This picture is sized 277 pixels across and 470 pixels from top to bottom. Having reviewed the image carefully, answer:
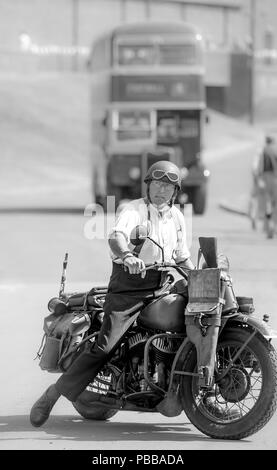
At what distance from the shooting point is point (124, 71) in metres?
31.2

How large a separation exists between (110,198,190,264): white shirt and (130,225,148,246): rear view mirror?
0.02 metres

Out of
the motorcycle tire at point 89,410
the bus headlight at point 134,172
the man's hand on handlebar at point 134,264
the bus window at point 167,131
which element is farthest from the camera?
the bus window at point 167,131

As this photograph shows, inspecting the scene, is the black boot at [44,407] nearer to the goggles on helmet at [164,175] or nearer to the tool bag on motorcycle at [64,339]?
the tool bag on motorcycle at [64,339]

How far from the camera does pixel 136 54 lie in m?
31.3

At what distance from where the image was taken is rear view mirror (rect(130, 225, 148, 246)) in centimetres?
686

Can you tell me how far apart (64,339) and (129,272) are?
66 cm

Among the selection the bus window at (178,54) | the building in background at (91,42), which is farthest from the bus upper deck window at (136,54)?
the building in background at (91,42)

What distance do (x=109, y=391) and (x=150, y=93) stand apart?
24308mm

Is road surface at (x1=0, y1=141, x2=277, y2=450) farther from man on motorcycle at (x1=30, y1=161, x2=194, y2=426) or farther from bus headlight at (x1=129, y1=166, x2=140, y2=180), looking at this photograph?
bus headlight at (x1=129, y1=166, x2=140, y2=180)

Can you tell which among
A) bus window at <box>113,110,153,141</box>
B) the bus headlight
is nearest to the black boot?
the bus headlight

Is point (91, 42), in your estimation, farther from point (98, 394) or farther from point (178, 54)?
point (98, 394)

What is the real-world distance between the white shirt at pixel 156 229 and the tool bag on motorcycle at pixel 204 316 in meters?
0.35

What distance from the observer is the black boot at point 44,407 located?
7.16 m
